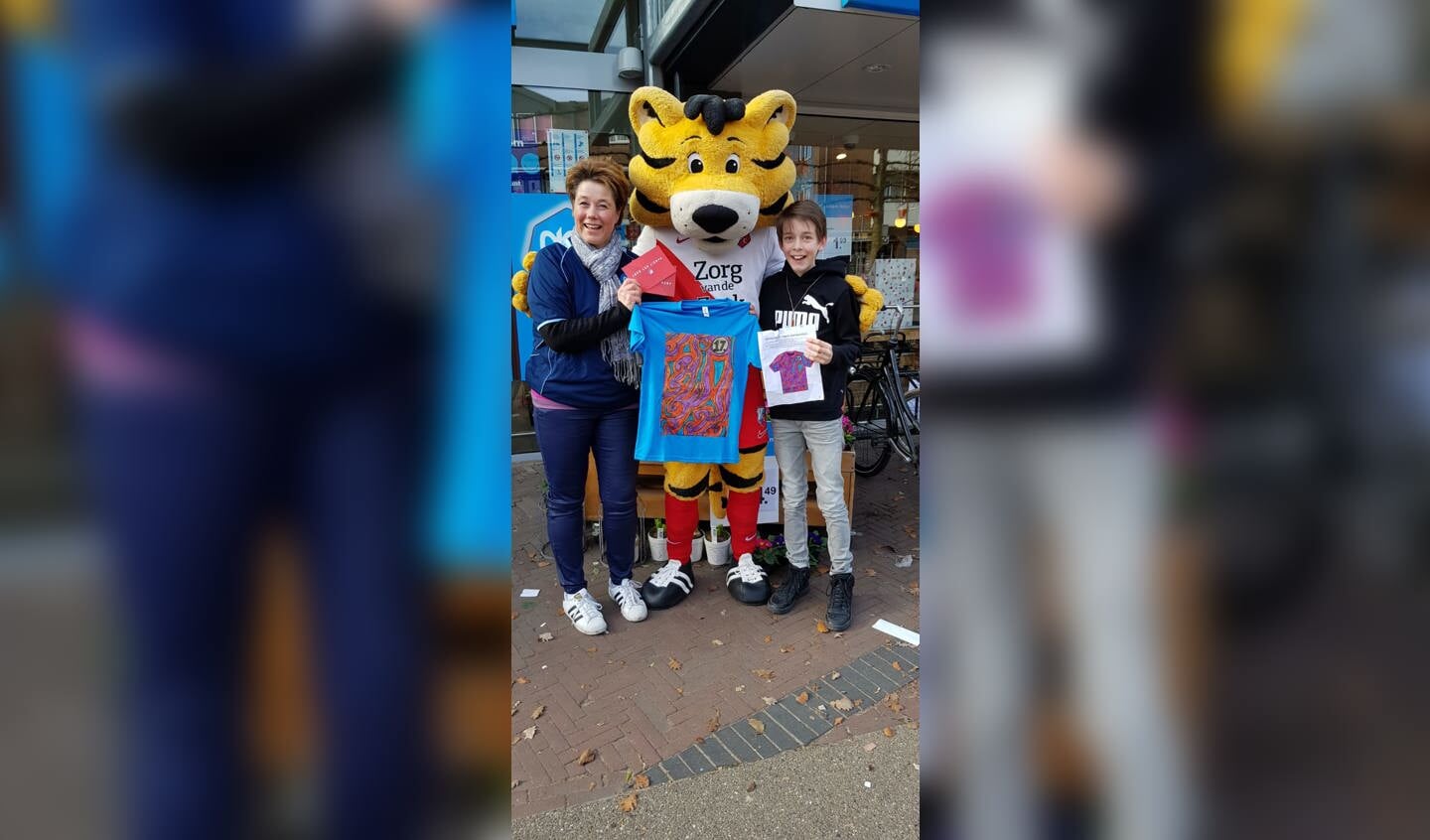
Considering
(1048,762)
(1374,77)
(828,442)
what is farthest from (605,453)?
(1374,77)

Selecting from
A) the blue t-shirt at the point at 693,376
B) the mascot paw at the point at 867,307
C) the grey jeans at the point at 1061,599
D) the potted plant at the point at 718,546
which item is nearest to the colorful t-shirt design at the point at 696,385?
the blue t-shirt at the point at 693,376

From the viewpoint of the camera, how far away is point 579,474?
3771 mm

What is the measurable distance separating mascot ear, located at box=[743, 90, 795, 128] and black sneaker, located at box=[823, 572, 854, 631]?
2370 millimetres

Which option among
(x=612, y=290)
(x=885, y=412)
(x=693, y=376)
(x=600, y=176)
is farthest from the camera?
(x=885, y=412)

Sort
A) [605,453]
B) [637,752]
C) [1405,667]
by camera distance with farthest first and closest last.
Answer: [605,453]
[637,752]
[1405,667]

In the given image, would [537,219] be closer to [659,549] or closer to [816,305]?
[659,549]

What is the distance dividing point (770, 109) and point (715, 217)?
69 cm

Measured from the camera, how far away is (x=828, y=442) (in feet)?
12.7

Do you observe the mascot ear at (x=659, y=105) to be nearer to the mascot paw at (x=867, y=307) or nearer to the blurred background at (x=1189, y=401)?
the mascot paw at (x=867, y=307)

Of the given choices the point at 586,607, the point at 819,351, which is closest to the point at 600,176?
the point at 819,351

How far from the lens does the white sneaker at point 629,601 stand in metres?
4.02

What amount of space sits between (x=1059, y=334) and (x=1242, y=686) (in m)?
0.39

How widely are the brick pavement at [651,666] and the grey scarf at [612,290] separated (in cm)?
128

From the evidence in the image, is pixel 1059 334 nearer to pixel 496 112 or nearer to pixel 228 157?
pixel 496 112
